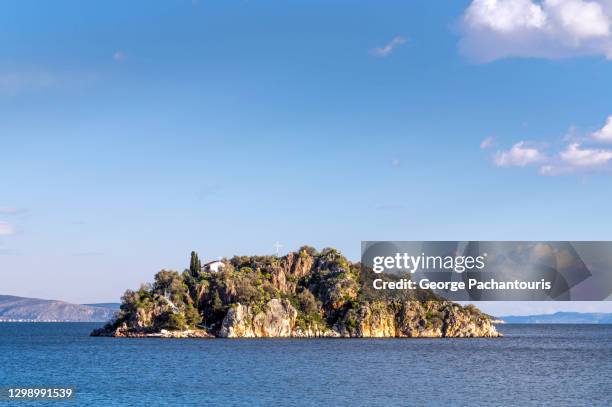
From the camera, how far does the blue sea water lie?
3113 inches

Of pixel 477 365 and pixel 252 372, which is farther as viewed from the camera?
pixel 477 365

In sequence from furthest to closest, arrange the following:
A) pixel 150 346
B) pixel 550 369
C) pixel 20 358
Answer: pixel 150 346
pixel 20 358
pixel 550 369

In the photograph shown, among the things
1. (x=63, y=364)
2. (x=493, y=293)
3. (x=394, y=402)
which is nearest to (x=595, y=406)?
(x=394, y=402)

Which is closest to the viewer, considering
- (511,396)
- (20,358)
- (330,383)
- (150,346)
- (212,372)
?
(511,396)

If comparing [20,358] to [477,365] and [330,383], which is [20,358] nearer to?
[330,383]

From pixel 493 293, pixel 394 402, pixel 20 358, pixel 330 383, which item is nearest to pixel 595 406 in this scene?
pixel 394 402

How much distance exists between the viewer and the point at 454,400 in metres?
78.1

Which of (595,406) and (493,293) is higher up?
(493,293)

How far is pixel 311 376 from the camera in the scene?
328ft

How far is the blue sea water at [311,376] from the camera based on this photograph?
79.1 metres

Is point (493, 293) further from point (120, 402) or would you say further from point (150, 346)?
point (120, 402)

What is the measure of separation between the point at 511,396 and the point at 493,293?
6085cm

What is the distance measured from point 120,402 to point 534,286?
91373 mm

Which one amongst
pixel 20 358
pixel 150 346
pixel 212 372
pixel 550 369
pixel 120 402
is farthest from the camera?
pixel 150 346
